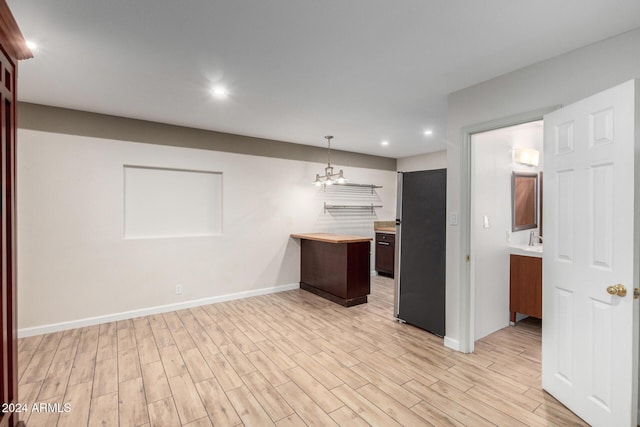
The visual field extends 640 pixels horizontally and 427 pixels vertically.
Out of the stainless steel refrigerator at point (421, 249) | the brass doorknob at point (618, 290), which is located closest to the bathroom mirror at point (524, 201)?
the stainless steel refrigerator at point (421, 249)

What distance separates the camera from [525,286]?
11.2ft

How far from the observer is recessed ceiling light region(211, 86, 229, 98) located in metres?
2.90

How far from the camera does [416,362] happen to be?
2684 mm

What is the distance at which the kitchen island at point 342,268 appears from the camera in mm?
4258

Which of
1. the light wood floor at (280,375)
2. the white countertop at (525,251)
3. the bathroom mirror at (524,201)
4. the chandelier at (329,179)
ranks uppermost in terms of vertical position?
the chandelier at (329,179)

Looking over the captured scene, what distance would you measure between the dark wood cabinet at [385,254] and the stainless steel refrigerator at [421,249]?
7.81 feet

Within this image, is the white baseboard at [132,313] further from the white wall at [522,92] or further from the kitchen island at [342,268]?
the white wall at [522,92]

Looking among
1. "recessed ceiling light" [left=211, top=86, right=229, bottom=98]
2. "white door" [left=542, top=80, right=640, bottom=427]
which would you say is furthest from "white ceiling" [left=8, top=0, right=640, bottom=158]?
"white door" [left=542, top=80, right=640, bottom=427]

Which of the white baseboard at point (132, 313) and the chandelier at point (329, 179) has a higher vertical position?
the chandelier at point (329, 179)

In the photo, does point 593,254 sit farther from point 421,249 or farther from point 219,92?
point 219,92

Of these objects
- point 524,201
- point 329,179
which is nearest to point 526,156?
point 524,201

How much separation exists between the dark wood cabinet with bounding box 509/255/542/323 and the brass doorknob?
5.66ft

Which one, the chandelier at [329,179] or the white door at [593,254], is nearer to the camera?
the white door at [593,254]

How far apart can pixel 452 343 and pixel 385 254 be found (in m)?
3.24
